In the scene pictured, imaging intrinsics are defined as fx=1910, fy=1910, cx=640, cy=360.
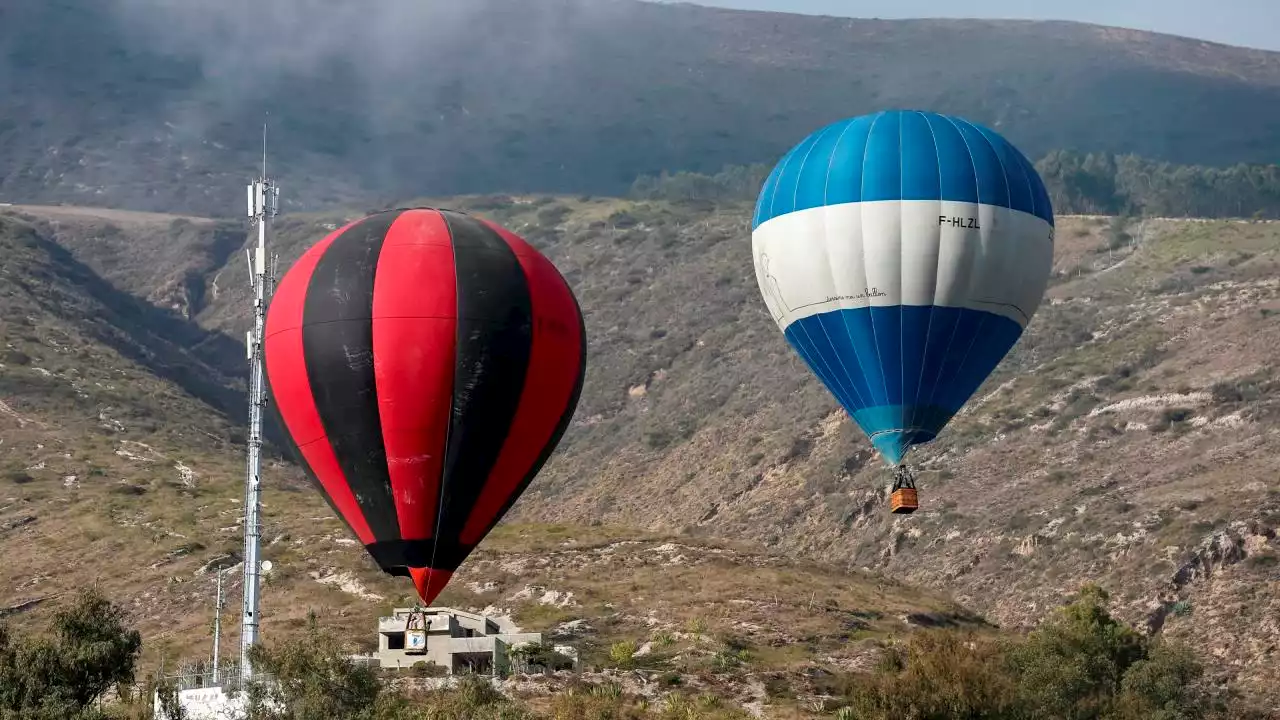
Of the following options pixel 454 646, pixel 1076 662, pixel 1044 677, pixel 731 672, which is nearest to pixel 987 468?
pixel 1076 662

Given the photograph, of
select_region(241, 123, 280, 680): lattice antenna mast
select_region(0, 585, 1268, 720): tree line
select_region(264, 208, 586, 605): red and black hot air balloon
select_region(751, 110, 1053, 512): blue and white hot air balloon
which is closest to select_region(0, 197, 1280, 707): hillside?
select_region(0, 585, 1268, 720): tree line

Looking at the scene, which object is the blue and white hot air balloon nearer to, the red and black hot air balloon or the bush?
the bush

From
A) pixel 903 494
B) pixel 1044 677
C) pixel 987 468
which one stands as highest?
pixel 987 468

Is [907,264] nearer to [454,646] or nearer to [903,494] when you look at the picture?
[903,494]

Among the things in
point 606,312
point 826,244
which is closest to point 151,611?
point 826,244

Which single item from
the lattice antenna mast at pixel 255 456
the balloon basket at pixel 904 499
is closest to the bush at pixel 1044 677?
the balloon basket at pixel 904 499

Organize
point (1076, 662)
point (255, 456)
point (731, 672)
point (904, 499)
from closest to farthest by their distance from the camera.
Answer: point (904, 499) < point (255, 456) < point (1076, 662) < point (731, 672)

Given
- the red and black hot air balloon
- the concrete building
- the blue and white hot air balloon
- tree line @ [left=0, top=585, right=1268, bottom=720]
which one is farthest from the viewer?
the concrete building

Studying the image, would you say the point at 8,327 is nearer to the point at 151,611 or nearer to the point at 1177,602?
the point at 151,611
